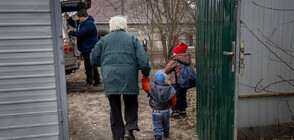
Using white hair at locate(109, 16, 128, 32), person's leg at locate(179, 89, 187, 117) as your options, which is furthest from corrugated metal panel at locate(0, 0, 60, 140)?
person's leg at locate(179, 89, 187, 117)

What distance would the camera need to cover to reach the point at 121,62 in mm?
3709

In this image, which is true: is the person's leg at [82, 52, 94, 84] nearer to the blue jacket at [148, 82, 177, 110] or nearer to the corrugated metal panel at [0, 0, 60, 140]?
the blue jacket at [148, 82, 177, 110]

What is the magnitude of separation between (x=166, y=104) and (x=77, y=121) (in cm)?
213

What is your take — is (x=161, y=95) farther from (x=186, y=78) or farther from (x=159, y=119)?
(x=186, y=78)

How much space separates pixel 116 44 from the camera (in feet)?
12.3

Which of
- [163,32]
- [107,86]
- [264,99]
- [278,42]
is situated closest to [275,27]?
[278,42]

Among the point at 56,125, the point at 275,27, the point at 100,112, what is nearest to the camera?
the point at 56,125

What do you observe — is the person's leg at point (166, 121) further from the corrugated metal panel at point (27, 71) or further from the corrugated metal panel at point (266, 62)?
the corrugated metal panel at point (27, 71)

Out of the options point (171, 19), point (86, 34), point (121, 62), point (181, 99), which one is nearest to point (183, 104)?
point (181, 99)

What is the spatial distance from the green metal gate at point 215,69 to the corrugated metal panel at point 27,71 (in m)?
1.95

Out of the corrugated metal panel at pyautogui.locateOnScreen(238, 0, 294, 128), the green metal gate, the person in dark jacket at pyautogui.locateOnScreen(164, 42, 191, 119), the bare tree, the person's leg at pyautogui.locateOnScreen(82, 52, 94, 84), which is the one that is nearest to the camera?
the green metal gate

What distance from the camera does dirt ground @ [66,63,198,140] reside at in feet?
14.4

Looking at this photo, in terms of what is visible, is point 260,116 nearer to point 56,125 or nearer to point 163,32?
point 56,125

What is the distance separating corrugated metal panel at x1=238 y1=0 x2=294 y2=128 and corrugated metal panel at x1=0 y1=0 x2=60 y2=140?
2.89 meters
